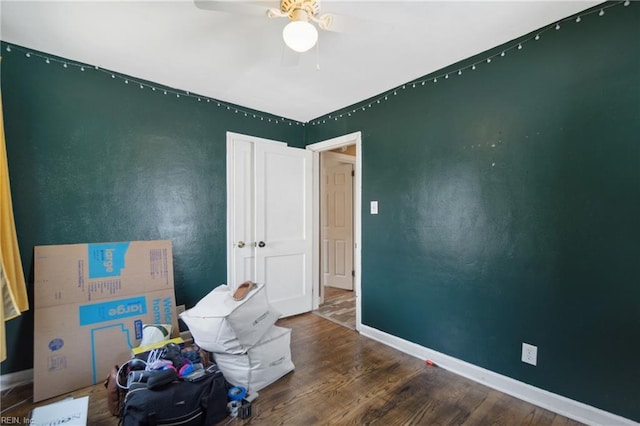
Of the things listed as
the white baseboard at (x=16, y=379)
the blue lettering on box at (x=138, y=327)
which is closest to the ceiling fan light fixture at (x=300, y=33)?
the blue lettering on box at (x=138, y=327)

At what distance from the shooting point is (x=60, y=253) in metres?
2.22

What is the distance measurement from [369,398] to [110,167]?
273 cm

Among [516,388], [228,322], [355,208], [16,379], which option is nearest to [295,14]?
[228,322]

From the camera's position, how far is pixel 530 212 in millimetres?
1983

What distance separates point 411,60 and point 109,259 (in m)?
2.89

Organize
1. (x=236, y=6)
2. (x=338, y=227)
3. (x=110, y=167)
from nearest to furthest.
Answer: (x=236, y=6) < (x=110, y=167) < (x=338, y=227)

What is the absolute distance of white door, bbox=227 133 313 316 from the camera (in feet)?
10.5

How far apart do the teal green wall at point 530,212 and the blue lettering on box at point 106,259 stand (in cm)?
234

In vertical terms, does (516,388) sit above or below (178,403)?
below

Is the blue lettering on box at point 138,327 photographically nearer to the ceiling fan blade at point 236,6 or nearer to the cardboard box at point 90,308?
the cardboard box at point 90,308

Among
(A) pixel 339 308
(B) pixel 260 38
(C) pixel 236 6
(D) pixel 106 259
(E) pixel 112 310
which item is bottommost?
(A) pixel 339 308

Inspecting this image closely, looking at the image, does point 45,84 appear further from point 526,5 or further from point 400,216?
point 526,5

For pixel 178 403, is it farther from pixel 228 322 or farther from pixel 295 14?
pixel 295 14

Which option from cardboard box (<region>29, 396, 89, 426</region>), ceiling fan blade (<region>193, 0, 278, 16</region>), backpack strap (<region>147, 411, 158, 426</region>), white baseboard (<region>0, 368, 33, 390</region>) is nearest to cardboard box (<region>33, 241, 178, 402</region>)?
white baseboard (<region>0, 368, 33, 390</region>)
